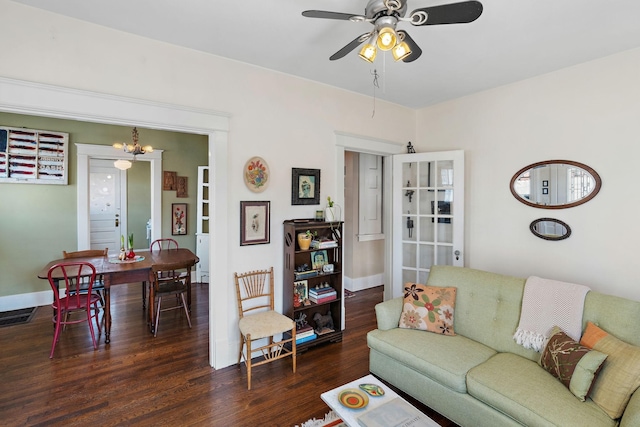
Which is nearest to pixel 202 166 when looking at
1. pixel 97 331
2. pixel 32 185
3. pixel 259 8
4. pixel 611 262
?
pixel 32 185

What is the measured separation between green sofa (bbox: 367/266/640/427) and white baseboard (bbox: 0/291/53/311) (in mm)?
4612

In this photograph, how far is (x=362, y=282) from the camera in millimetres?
5270

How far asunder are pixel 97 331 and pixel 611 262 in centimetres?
525

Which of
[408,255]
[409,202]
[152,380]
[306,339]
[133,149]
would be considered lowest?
[152,380]

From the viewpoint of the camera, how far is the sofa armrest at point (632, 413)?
1.41 m

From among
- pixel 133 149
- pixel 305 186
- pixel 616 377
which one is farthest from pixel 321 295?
pixel 133 149

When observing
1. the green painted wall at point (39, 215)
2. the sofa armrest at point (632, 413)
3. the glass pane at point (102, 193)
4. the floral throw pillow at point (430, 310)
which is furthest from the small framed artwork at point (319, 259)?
the glass pane at point (102, 193)

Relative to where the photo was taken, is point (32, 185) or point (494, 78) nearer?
point (494, 78)

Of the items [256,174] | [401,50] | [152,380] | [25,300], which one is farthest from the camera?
[25,300]

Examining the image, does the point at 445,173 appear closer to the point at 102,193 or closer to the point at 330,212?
the point at 330,212

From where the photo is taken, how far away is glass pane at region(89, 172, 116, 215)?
275 inches

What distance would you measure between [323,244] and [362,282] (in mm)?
2296

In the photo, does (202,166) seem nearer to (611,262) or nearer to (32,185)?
(32,185)

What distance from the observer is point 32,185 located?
169 inches
